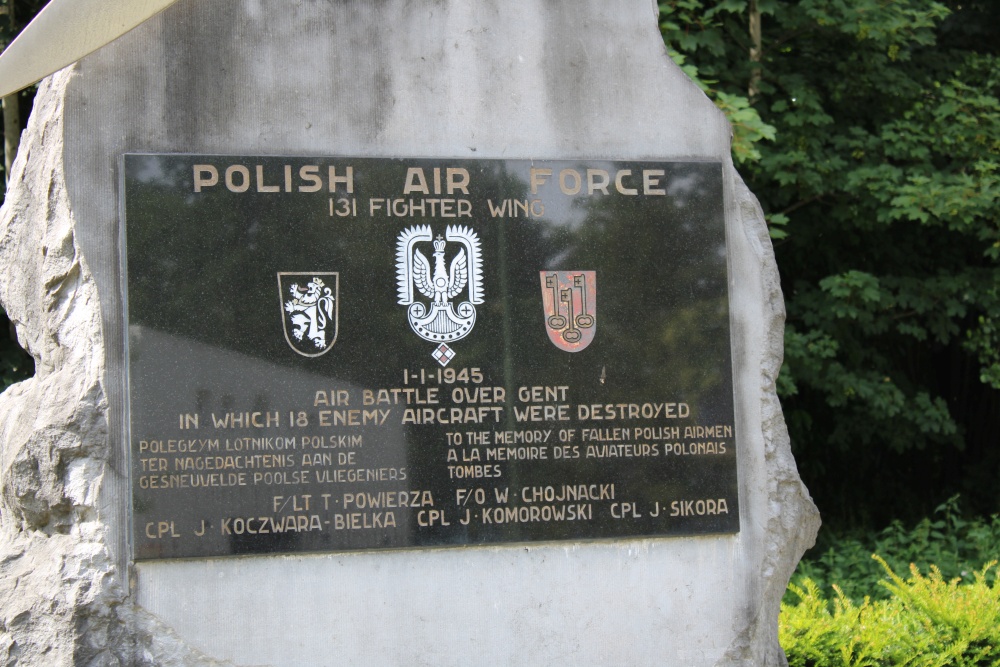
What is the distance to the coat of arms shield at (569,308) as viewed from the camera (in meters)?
3.90

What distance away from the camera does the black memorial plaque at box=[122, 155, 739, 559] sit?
367 cm

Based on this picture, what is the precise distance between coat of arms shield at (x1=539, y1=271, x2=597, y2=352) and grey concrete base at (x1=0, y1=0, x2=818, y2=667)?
467 mm

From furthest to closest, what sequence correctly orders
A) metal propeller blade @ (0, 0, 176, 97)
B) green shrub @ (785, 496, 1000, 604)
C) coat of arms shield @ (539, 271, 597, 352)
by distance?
1. green shrub @ (785, 496, 1000, 604)
2. coat of arms shield @ (539, 271, 597, 352)
3. metal propeller blade @ (0, 0, 176, 97)

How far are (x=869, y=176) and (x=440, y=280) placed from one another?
5.11 meters

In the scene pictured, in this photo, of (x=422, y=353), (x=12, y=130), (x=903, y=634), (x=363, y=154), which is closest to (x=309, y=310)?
(x=422, y=353)

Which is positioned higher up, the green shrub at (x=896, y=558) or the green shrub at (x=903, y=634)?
the green shrub at (x=903, y=634)

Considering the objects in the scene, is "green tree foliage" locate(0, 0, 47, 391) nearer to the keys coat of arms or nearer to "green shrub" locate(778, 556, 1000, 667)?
the keys coat of arms

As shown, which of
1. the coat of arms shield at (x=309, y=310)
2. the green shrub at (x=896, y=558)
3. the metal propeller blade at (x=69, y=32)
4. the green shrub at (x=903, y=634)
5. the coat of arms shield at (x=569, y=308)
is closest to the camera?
the metal propeller blade at (x=69, y=32)

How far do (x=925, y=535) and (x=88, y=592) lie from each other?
20.5 ft

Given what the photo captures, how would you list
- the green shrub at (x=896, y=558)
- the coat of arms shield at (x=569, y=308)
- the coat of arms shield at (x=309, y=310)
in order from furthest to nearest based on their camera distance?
the green shrub at (x=896, y=558)
the coat of arms shield at (x=569, y=308)
the coat of arms shield at (x=309, y=310)

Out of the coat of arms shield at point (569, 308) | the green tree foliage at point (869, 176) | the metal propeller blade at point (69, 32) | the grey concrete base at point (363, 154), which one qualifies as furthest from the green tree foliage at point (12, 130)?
the coat of arms shield at point (569, 308)

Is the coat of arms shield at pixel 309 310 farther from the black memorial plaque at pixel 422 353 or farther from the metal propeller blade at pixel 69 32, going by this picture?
the metal propeller blade at pixel 69 32

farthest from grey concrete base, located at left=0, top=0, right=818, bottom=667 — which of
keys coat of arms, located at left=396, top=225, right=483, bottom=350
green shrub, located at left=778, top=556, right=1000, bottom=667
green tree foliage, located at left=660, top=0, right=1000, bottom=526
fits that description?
green tree foliage, located at left=660, top=0, right=1000, bottom=526

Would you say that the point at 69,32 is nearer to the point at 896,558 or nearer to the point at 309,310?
the point at 309,310
